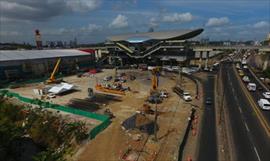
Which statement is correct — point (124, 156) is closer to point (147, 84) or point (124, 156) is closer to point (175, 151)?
point (175, 151)

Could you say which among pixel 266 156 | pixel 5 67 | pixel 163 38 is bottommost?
pixel 266 156

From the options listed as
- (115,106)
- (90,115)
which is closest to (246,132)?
(115,106)

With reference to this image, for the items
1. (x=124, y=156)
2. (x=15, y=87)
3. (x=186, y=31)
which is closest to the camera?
(x=124, y=156)

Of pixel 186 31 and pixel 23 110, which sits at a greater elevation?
pixel 186 31

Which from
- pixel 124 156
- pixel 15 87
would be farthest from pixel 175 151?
pixel 15 87

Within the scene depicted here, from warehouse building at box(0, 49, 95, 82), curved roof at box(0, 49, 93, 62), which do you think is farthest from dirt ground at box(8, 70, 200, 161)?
curved roof at box(0, 49, 93, 62)

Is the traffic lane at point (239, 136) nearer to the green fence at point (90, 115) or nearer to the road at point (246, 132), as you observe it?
the road at point (246, 132)

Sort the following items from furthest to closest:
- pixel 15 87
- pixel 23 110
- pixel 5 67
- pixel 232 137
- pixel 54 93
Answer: pixel 5 67
pixel 15 87
pixel 54 93
pixel 23 110
pixel 232 137
